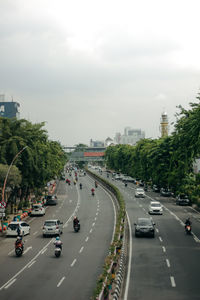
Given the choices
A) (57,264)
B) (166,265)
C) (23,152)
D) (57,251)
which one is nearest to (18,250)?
(57,251)

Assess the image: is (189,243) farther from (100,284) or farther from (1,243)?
(100,284)

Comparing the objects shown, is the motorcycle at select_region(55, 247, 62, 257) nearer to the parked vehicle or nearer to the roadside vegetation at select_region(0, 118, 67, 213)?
the parked vehicle

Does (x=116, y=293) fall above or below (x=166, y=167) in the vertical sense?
below

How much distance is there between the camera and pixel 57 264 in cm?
2514

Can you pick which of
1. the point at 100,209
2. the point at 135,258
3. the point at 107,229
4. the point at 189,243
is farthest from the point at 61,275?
the point at 100,209

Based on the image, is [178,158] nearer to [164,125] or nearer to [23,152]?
[23,152]

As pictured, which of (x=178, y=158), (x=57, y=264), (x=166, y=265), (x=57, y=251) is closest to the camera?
(x=166, y=265)

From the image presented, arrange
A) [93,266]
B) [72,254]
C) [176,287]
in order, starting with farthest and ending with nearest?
[72,254] < [93,266] < [176,287]

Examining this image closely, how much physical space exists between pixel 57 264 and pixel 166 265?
6.34 metres

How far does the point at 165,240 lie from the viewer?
33.3m

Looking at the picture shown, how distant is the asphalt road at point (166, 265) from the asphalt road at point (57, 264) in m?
2.15

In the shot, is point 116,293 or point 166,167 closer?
point 116,293

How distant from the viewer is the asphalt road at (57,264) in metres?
19.0

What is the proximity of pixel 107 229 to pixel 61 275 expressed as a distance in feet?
59.3
